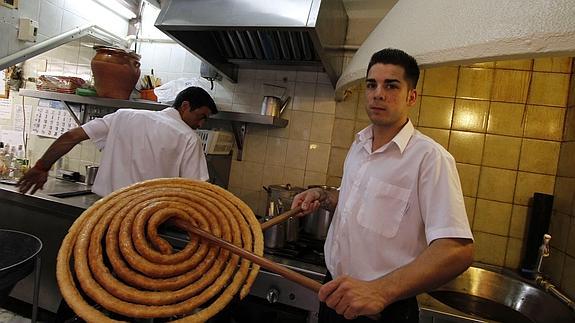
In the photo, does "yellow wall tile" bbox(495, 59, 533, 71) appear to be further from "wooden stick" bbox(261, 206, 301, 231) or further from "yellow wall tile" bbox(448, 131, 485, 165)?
"wooden stick" bbox(261, 206, 301, 231)

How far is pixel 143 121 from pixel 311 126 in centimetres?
109

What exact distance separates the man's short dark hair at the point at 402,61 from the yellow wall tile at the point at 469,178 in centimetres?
115

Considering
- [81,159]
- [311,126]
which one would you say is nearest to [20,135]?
[81,159]

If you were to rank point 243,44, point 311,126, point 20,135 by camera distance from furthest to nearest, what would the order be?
point 20,135 < point 311,126 < point 243,44

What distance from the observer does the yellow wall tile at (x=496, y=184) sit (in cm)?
186

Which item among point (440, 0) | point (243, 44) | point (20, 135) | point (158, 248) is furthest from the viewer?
point (20, 135)

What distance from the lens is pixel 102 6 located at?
263 cm

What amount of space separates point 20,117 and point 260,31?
246 centimetres

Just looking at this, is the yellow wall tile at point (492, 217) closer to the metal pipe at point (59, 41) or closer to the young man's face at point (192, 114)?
the young man's face at point (192, 114)

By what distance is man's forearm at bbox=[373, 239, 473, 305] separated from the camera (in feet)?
2.52

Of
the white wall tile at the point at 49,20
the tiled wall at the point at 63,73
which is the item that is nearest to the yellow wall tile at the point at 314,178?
the tiled wall at the point at 63,73

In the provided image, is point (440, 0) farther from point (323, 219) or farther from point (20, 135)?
point (20, 135)

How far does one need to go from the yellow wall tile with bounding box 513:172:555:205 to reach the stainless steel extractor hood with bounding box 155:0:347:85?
A: 49.2 inches

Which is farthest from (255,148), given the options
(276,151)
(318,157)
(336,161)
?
(336,161)
